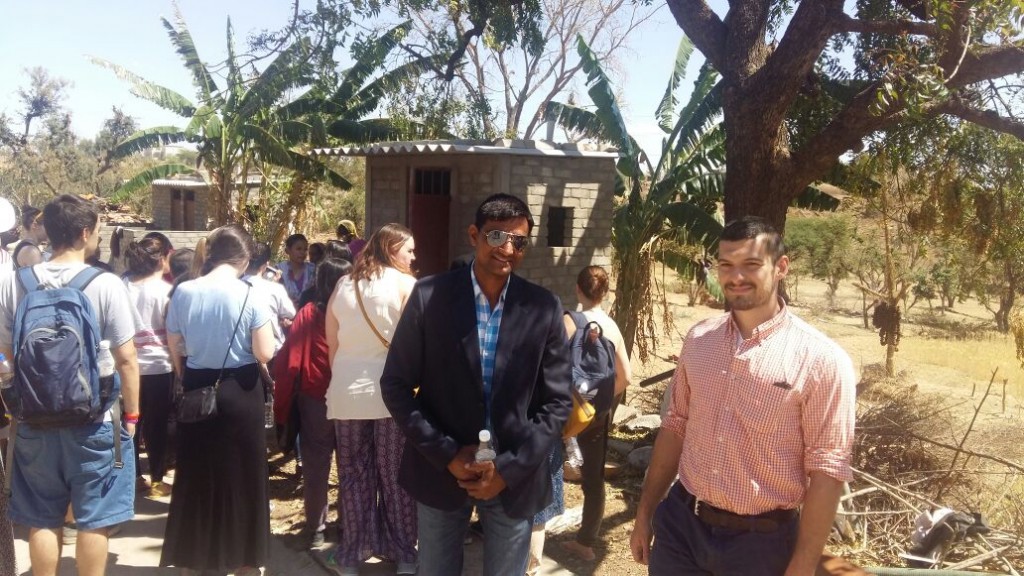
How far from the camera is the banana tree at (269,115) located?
41.9 feet

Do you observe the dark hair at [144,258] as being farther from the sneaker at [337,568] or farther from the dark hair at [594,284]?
the dark hair at [594,284]

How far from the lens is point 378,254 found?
12.6 ft

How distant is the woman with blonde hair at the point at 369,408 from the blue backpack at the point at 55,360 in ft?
3.58

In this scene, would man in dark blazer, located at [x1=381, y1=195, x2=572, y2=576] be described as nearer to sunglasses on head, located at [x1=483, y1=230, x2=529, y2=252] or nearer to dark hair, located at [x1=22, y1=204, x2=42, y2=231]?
sunglasses on head, located at [x1=483, y1=230, x2=529, y2=252]

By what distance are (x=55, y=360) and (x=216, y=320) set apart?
709 mm

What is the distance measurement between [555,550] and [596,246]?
487 centimetres

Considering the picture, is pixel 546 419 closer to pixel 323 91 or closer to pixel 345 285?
pixel 345 285

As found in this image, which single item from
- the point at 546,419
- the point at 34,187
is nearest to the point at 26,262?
the point at 546,419

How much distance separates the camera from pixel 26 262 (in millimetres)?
5395

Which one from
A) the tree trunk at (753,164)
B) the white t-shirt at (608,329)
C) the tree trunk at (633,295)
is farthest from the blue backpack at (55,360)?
the tree trunk at (633,295)

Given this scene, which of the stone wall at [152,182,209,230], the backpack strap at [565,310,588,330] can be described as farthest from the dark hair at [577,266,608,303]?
the stone wall at [152,182,209,230]

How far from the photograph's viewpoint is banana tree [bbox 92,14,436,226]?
12766mm

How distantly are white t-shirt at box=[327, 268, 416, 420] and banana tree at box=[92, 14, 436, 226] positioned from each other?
29.7 ft

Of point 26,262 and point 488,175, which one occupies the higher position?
point 488,175
